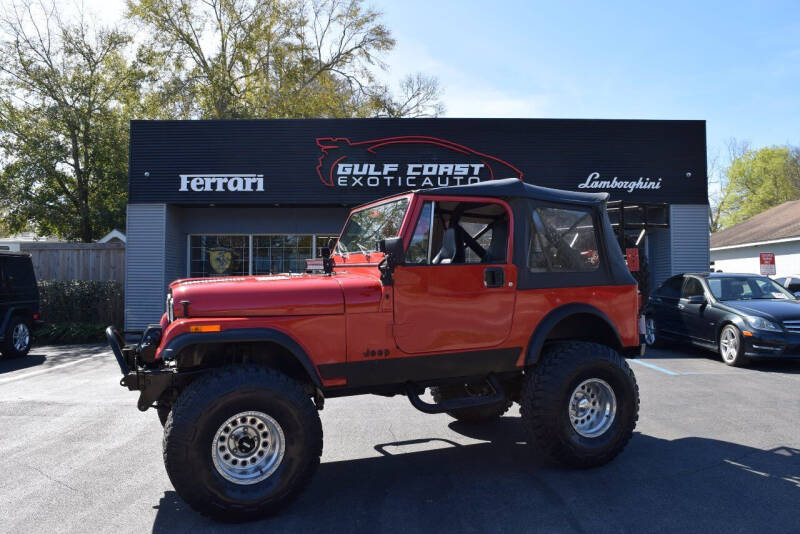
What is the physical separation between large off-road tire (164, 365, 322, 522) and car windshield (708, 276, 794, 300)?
887 centimetres

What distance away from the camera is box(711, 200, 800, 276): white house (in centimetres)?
2489

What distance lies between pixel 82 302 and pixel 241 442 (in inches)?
513

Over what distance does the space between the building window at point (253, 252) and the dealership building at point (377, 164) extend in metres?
1.23

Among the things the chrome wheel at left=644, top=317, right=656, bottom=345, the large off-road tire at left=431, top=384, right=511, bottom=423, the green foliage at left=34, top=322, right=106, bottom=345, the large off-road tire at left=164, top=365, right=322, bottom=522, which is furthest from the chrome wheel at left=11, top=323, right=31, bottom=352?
the chrome wheel at left=644, top=317, right=656, bottom=345

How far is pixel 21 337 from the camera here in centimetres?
1085

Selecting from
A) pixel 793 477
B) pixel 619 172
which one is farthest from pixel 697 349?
pixel 793 477

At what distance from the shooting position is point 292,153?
14.9 m

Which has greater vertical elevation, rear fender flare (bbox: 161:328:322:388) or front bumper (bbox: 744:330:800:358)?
rear fender flare (bbox: 161:328:322:388)

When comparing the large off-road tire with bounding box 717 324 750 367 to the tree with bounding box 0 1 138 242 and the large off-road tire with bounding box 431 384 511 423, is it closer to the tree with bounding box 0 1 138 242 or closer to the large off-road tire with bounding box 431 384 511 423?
the large off-road tire with bounding box 431 384 511 423

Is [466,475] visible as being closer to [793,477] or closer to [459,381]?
[459,381]

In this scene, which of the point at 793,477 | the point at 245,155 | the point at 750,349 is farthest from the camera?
the point at 245,155

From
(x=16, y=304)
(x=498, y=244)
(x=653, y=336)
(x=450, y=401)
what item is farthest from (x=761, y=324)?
(x=16, y=304)

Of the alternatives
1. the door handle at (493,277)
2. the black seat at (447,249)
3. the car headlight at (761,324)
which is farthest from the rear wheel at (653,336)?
the black seat at (447,249)

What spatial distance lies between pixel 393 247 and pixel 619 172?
12.8 m
